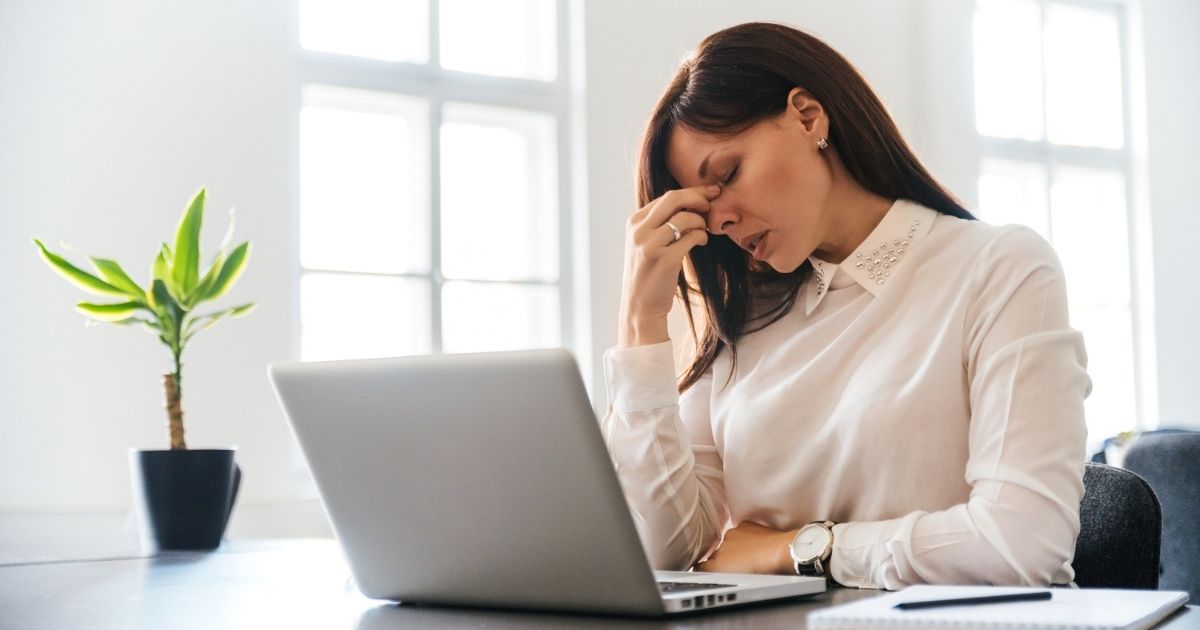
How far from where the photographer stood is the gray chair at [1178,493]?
2670mm

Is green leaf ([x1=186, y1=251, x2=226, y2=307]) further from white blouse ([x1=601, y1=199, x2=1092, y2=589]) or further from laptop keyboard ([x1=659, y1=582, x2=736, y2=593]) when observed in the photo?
Result: laptop keyboard ([x1=659, y1=582, x2=736, y2=593])

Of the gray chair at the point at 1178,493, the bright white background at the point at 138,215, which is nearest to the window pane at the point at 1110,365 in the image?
the bright white background at the point at 138,215

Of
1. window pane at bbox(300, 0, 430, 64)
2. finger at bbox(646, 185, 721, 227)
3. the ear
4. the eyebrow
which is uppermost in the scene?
window pane at bbox(300, 0, 430, 64)

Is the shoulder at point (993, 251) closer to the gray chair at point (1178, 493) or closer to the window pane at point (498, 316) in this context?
the gray chair at point (1178, 493)

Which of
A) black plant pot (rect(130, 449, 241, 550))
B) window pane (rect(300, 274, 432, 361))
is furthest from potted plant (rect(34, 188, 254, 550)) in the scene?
window pane (rect(300, 274, 432, 361))

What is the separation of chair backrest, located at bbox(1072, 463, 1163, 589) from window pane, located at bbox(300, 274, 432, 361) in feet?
9.61

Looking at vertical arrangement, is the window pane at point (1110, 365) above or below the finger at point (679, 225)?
below

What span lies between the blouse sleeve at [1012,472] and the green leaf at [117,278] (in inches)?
55.2

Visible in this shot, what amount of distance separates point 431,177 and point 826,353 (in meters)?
2.84

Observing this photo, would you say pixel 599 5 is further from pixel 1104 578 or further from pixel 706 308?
pixel 1104 578

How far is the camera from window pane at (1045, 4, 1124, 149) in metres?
5.82

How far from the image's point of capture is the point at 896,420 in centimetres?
144

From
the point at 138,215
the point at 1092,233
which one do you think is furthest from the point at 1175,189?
the point at 138,215

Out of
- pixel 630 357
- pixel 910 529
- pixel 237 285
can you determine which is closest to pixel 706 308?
pixel 630 357
